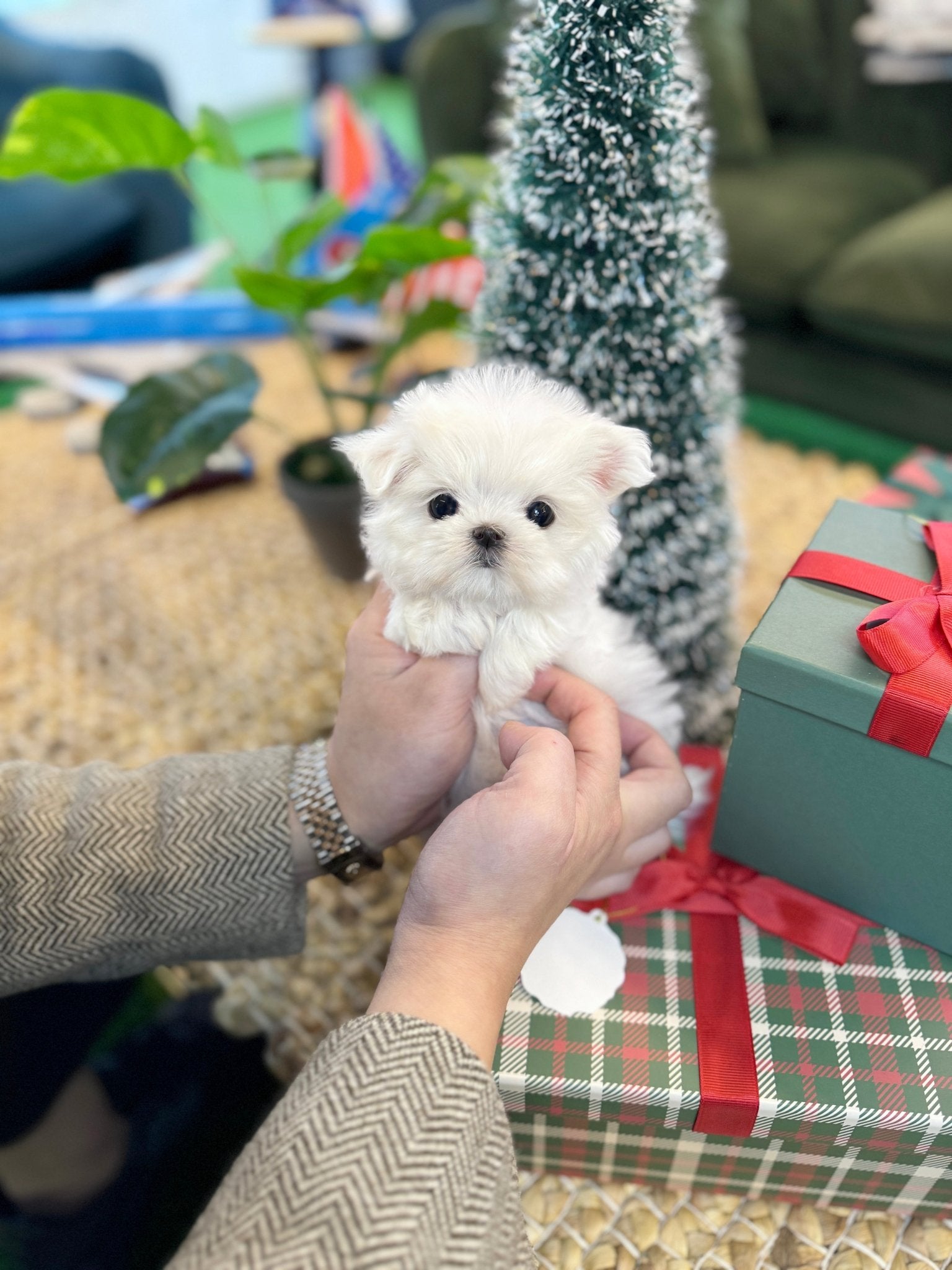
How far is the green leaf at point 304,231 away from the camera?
134cm

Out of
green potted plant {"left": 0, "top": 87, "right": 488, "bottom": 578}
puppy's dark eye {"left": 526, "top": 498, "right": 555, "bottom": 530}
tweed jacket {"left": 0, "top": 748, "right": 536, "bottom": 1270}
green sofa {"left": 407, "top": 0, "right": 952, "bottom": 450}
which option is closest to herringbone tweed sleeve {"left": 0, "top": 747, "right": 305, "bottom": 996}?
tweed jacket {"left": 0, "top": 748, "right": 536, "bottom": 1270}

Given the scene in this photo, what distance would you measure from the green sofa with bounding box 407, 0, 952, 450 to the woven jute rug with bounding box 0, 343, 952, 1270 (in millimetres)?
225

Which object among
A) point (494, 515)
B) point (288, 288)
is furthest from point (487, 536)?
point (288, 288)

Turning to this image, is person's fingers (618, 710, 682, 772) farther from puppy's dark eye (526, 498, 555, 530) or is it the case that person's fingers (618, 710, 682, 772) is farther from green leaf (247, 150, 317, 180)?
green leaf (247, 150, 317, 180)

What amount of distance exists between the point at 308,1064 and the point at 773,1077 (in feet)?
1.43

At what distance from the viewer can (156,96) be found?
2803 mm

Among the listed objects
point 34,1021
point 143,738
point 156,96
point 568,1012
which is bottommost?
point 143,738

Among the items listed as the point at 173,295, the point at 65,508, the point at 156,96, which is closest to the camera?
the point at 65,508

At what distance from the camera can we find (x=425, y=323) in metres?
1.42

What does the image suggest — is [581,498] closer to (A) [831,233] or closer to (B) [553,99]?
(B) [553,99]

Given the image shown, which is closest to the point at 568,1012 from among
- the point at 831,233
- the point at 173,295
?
the point at 831,233

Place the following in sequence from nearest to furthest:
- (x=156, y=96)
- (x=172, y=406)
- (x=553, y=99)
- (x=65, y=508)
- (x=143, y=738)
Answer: (x=553, y=99)
(x=172, y=406)
(x=143, y=738)
(x=65, y=508)
(x=156, y=96)

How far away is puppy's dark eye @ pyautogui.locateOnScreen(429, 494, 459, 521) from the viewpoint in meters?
0.72

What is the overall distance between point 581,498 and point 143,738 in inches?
41.6
